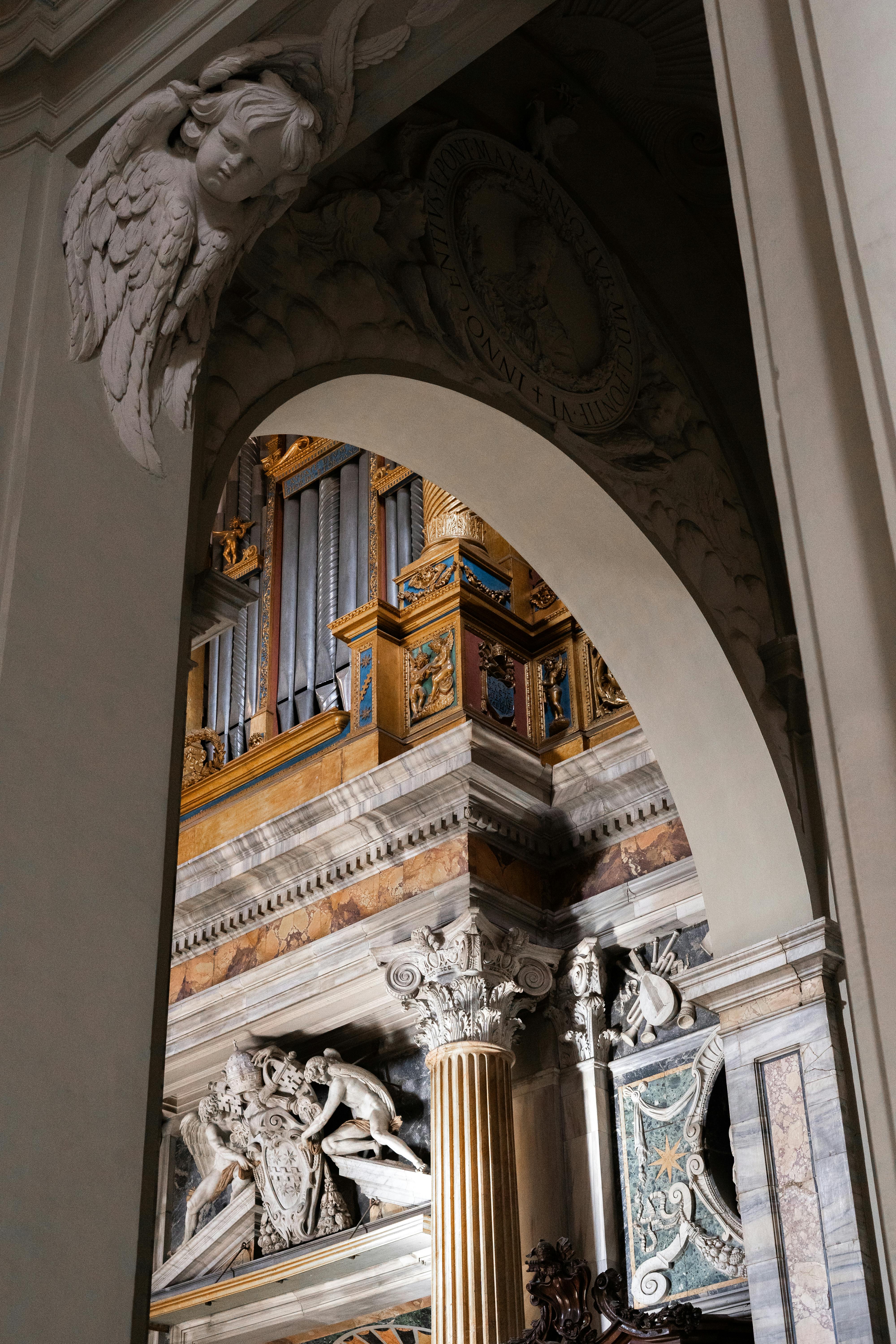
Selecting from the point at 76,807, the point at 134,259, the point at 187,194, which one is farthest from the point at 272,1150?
the point at 187,194

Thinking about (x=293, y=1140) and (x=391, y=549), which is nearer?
(x=293, y=1140)

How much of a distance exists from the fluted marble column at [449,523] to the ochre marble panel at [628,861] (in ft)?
6.81

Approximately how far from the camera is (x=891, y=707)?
1234 mm

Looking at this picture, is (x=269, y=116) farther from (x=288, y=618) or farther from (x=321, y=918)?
(x=288, y=618)

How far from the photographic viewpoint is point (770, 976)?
490 cm

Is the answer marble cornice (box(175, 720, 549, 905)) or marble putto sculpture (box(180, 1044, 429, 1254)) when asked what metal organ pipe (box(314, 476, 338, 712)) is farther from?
marble putto sculpture (box(180, 1044, 429, 1254))

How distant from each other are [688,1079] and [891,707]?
6052mm

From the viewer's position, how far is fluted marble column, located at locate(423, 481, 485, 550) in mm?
8914

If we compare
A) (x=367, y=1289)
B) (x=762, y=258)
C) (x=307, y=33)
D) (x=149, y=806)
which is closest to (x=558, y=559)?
(x=307, y=33)

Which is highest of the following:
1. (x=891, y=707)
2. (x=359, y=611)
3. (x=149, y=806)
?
(x=359, y=611)

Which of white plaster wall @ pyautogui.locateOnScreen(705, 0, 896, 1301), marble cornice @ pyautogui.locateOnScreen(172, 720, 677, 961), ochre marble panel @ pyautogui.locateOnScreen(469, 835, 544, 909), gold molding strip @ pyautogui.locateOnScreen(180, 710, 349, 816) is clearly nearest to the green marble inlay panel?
ochre marble panel @ pyautogui.locateOnScreen(469, 835, 544, 909)

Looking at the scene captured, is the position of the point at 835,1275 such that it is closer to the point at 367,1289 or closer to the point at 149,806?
the point at 149,806

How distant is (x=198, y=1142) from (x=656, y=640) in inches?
195

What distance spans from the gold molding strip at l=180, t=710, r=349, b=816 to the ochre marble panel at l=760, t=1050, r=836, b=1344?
4436mm
